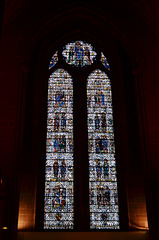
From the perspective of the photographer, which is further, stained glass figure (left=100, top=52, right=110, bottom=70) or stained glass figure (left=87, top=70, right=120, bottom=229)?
stained glass figure (left=100, top=52, right=110, bottom=70)

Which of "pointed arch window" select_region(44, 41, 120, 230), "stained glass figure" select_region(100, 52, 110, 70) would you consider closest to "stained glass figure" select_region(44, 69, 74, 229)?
"pointed arch window" select_region(44, 41, 120, 230)

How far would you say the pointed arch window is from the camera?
29.4ft

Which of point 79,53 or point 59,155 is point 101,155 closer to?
Answer: point 59,155

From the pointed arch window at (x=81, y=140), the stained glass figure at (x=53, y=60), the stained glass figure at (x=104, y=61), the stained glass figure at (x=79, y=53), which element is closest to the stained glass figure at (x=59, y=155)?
the pointed arch window at (x=81, y=140)

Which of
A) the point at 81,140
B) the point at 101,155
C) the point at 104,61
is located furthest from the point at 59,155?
the point at 104,61

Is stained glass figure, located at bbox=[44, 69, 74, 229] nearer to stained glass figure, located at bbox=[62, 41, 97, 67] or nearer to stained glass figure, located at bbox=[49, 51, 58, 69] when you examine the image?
stained glass figure, located at bbox=[49, 51, 58, 69]

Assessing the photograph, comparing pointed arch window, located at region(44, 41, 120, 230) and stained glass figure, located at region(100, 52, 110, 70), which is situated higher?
stained glass figure, located at region(100, 52, 110, 70)

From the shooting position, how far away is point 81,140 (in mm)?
9773

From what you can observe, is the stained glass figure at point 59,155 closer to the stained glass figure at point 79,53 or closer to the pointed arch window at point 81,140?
the pointed arch window at point 81,140

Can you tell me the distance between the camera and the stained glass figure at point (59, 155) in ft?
29.2

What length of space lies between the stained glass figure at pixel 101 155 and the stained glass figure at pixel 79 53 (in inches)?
22.6

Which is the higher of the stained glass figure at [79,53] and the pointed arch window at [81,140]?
the stained glass figure at [79,53]
